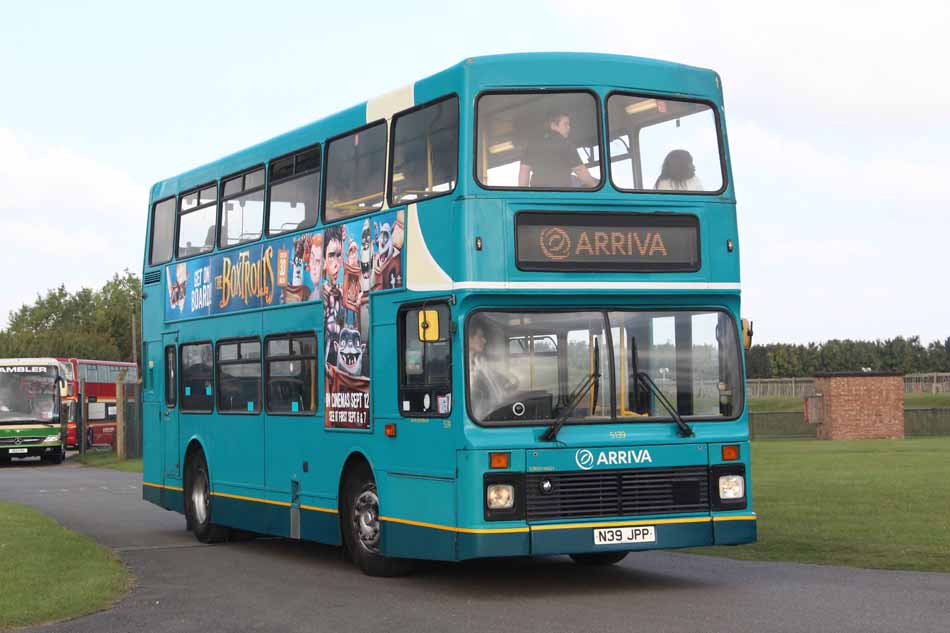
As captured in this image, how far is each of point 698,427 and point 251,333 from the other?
6358mm

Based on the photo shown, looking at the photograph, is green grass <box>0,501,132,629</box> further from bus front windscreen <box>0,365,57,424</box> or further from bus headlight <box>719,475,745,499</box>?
bus front windscreen <box>0,365,57,424</box>

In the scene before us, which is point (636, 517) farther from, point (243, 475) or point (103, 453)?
point (103, 453)

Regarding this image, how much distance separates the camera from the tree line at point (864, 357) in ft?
327

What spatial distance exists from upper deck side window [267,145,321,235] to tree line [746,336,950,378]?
3257 inches

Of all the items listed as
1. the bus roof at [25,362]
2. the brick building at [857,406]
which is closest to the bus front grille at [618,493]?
the brick building at [857,406]

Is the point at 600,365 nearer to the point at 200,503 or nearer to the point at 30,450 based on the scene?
the point at 200,503

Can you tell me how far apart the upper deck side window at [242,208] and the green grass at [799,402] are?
45169mm

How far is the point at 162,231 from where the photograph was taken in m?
20.8

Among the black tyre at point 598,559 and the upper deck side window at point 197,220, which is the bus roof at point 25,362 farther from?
the black tyre at point 598,559

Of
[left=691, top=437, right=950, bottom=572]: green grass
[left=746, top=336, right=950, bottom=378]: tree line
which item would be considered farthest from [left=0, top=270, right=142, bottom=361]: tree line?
[left=691, top=437, right=950, bottom=572]: green grass

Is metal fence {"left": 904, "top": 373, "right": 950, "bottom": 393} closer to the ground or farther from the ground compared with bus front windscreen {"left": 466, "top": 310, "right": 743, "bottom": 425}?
farther from the ground

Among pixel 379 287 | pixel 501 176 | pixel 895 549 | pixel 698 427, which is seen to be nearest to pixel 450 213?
pixel 501 176

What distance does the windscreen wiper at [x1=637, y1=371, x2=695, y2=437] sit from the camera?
13023 mm

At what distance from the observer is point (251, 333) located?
1769cm
